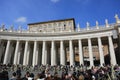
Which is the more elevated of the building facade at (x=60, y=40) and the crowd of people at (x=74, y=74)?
the building facade at (x=60, y=40)

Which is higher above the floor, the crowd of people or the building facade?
the building facade

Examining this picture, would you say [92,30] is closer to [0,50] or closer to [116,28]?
[116,28]

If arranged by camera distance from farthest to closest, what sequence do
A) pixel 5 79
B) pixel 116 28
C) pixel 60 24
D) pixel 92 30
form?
pixel 60 24 → pixel 92 30 → pixel 116 28 → pixel 5 79

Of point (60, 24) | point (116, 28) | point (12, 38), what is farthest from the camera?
point (60, 24)

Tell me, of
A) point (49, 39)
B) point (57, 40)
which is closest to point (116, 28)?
point (57, 40)

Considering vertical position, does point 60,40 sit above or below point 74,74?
above

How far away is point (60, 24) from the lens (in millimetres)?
56188

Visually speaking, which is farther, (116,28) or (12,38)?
(12,38)

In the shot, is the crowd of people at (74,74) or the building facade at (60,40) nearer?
the crowd of people at (74,74)

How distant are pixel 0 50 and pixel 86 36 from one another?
27.2 meters

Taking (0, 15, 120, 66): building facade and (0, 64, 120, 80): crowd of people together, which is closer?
(0, 64, 120, 80): crowd of people

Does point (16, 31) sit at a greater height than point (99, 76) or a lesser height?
greater

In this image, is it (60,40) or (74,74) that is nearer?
(74,74)

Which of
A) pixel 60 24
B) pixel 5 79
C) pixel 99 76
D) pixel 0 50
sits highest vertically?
pixel 60 24
